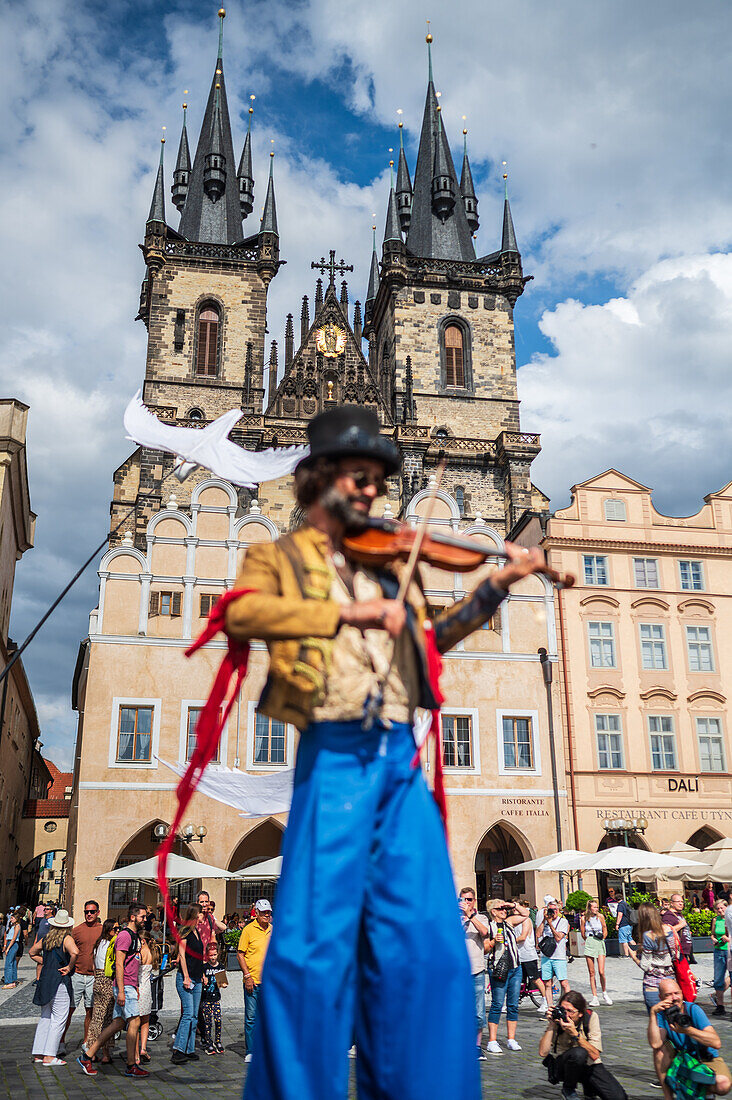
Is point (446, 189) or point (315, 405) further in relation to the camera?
point (446, 189)

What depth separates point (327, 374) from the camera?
141 feet

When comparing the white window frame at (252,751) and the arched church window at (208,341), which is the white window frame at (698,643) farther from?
the arched church window at (208,341)

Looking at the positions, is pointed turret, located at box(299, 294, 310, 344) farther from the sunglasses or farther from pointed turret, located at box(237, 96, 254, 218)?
the sunglasses

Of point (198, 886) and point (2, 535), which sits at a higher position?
point (2, 535)

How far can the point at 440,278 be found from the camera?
152ft

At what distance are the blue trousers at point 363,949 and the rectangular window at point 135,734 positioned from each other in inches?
811

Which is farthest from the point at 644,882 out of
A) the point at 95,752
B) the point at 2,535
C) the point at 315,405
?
the point at 315,405

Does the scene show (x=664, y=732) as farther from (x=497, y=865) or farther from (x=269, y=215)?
(x=269, y=215)

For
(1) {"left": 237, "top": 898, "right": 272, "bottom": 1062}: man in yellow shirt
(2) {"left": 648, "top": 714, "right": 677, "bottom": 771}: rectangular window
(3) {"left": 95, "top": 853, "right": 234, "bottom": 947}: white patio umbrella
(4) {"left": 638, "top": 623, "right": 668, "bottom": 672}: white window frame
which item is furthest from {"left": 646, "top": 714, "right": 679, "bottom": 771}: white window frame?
(1) {"left": 237, "top": 898, "right": 272, "bottom": 1062}: man in yellow shirt

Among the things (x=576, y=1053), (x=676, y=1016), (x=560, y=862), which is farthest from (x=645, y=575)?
(x=676, y=1016)

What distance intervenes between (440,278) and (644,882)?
30098 millimetres

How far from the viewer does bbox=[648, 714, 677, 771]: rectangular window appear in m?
25.8

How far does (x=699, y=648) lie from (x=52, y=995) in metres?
21.6

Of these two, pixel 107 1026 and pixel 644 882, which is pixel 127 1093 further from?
pixel 644 882
